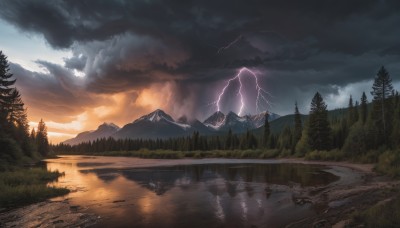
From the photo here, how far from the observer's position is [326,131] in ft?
294

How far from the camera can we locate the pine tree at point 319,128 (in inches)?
3477

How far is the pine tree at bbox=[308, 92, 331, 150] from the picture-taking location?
290 feet

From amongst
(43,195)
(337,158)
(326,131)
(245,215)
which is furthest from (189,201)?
(326,131)

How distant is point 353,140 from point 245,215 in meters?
54.7

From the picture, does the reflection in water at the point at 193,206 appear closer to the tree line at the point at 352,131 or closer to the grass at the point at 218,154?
the tree line at the point at 352,131

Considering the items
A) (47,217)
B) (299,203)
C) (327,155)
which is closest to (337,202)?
(299,203)

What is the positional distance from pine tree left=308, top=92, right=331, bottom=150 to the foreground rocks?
79853 millimetres

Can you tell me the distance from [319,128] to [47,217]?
8447 cm

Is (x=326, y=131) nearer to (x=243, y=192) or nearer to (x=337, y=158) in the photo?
(x=337, y=158)

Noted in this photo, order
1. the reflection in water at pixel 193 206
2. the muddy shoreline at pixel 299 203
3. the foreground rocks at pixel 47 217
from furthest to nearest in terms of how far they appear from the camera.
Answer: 1. the reflection in water at pixel 193 206
2. the foreground rocks at pixel 47 217
3. the muddy shoreline at pixel 299 203

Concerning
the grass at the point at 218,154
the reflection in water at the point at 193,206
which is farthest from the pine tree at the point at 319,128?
the reflection in water at the point at 193,206

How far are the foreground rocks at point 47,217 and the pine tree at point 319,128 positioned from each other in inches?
3144

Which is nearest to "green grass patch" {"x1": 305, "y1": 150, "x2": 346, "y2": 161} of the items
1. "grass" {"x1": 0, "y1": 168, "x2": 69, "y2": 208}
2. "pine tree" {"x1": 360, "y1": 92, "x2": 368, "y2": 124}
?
"pine tree" {"x1": 360, "y1": 92, "x2": 368, "y2": 124}

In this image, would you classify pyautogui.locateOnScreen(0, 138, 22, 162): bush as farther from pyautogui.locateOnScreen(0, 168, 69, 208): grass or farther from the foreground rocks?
the foreground rocks
